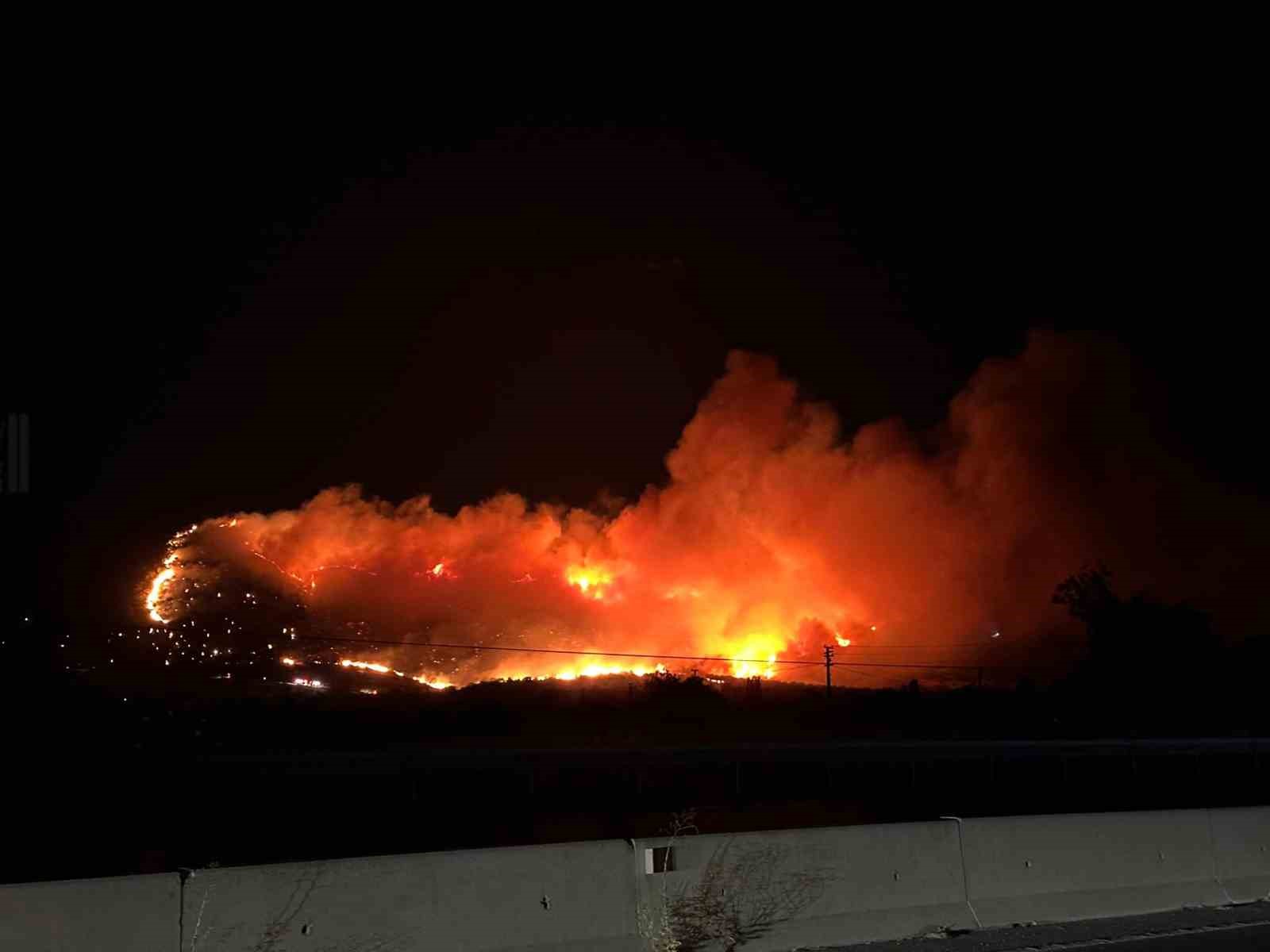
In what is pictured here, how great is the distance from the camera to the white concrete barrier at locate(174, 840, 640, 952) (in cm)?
668

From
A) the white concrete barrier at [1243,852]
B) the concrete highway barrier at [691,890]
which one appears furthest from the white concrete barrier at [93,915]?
the white concrete barrier at [1243,852]

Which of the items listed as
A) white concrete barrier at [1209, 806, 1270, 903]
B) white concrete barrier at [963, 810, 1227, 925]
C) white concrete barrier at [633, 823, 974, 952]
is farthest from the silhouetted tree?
white concrete barrier at [633, 823, 974, 952]

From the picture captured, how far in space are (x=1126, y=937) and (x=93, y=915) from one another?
24.9 ft

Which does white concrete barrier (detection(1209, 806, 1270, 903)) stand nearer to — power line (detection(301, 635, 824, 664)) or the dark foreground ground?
the dark foreground ground

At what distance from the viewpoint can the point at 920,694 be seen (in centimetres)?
4384

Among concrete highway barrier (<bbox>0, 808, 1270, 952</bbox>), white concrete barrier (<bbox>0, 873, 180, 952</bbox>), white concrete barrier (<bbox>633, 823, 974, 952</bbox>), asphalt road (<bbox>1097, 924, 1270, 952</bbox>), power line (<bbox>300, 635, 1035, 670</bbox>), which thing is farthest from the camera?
power line (<bbox>300, 635, 1035, 670</bbox>)

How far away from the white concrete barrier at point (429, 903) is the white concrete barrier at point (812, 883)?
1.18 feet

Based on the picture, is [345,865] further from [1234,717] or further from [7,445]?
[1234,717]

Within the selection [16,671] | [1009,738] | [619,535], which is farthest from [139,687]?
[619,535]

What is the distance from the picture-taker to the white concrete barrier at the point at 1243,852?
36.2 feet

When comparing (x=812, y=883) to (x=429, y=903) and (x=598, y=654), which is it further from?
(x=598, y=654)

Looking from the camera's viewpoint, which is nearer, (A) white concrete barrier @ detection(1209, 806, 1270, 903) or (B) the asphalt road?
(B) the asphalt road

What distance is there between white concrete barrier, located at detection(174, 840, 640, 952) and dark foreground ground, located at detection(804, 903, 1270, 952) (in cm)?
179

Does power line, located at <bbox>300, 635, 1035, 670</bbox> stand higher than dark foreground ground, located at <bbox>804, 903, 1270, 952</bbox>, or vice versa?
power line, located at <bbox>300, 635, 1035, 670</bbox>
